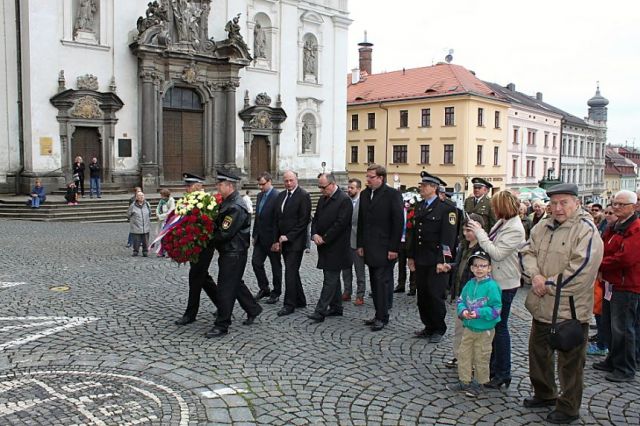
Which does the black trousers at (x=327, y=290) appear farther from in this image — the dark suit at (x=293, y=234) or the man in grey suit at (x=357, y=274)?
the man in grey suit at (x=357, y=274)

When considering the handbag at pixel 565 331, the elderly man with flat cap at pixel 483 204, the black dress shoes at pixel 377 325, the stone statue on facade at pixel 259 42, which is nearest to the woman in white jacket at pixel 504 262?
the handbag at pixel 565 331

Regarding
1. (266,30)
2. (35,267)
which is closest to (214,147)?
(266,30)

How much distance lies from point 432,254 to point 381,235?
0.81 metres

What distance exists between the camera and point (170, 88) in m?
27.6

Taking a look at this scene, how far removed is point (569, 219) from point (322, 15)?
31.4 m

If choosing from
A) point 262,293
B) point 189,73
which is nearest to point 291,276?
point 262,293

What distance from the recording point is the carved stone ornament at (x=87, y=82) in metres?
24.0

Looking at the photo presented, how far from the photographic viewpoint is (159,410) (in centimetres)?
495

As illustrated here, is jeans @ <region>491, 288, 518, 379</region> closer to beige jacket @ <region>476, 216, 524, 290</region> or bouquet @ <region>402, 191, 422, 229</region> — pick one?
beige jacket @ <region>476, 216, 524, 290</region>

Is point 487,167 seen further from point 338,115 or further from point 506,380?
point 506,380

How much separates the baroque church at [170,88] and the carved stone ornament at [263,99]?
0.24 feet

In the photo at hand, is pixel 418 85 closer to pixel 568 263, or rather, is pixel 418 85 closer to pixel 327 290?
pixel 327 290

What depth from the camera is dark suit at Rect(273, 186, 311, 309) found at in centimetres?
836

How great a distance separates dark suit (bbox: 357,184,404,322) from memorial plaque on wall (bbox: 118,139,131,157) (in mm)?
20375
